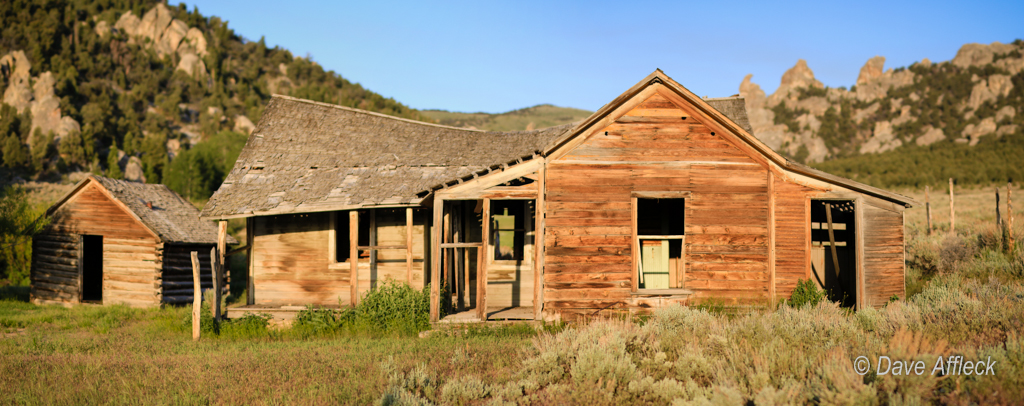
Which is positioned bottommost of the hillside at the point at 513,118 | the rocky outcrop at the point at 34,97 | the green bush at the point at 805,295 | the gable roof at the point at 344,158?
the green bush at the point at 805,295

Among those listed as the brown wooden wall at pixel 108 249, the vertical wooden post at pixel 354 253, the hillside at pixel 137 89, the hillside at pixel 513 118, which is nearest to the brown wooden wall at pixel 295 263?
the vertical wooden post at pixel 354 253

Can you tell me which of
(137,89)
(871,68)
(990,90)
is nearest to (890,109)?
(990,90)

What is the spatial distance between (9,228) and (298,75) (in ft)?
295

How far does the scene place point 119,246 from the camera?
16578mm

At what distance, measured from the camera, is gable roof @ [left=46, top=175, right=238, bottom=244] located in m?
16.4

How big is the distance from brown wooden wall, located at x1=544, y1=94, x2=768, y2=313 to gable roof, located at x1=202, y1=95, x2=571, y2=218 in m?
1.99

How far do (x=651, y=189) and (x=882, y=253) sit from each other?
14.7ft

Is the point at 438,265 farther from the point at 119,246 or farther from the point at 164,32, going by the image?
the point at 164,32

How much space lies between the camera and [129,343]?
442 inches

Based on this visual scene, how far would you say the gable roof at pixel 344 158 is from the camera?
41.9 feet

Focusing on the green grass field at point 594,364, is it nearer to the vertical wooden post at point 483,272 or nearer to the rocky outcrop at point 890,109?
the vertical wooden post at point 483,272

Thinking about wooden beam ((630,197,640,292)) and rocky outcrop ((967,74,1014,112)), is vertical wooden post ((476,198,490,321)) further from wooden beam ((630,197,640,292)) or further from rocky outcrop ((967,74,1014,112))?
rocky outcrop ((967,74,1014,112))

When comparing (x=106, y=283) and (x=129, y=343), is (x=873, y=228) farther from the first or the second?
(x=106, y=283)

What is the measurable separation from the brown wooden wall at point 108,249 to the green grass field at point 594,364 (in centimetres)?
544
